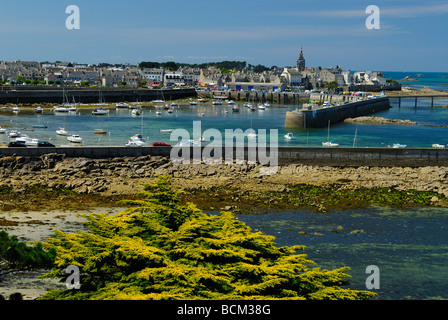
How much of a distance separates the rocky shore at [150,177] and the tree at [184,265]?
45.9 ft

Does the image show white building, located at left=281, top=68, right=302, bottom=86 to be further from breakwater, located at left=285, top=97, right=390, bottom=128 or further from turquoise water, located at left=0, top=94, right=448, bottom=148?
turquoise water, located at left=0, top=94, right=448, bottom=148

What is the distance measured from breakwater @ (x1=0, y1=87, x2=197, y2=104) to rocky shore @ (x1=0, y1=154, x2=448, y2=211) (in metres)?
53.3

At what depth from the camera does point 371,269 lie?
57.6 feet

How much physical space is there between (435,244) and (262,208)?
8092 mm

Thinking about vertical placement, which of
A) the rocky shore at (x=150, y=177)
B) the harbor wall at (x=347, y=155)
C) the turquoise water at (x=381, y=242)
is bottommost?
the turquoise water at (x=381, y=242)

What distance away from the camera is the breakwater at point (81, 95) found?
78250mm

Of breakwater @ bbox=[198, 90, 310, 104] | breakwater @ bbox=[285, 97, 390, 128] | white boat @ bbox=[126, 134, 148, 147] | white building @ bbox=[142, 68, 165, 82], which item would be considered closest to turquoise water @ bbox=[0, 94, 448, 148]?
breakwater @ bbox=[285, 97, 390, 128]

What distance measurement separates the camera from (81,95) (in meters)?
86.8

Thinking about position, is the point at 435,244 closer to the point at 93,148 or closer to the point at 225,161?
the point at 225,161

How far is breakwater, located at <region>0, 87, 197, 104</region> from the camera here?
7825cm

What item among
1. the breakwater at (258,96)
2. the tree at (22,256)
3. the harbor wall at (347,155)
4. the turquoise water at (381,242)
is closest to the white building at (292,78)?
the breakwater at (258,96)

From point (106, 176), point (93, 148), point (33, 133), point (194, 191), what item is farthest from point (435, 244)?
point (33, 133)

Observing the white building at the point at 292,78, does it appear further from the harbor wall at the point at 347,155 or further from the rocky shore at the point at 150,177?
the rocky shore at the point at 150,177

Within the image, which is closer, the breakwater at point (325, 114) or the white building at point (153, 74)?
the breakwater at point (325, 114)
